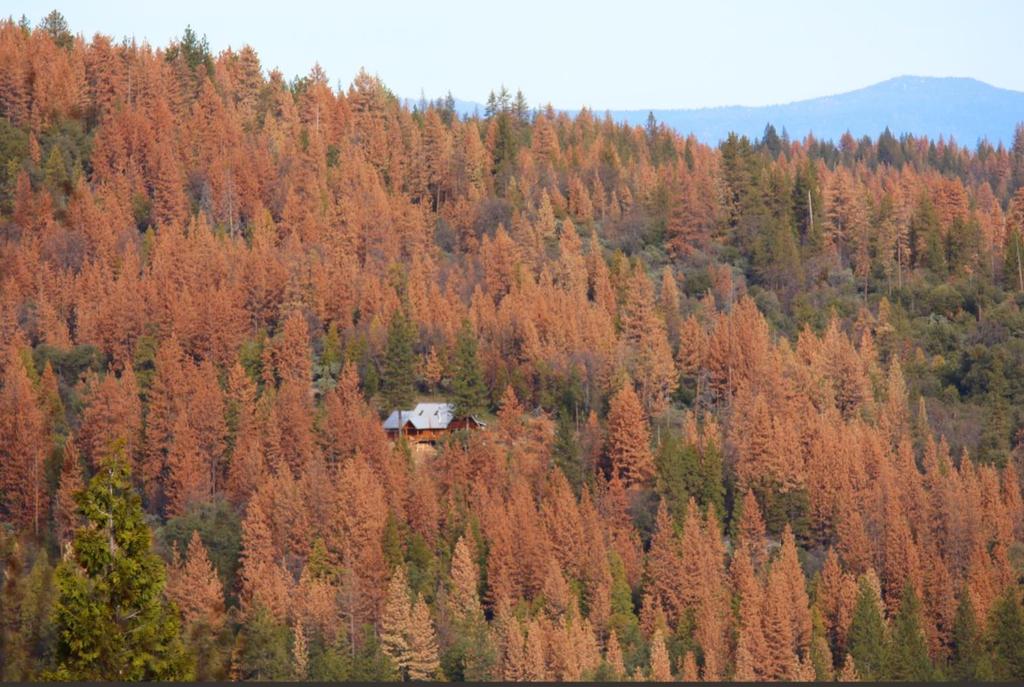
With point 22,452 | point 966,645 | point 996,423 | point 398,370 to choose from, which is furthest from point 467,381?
point 966,645

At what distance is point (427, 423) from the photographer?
97312 mm

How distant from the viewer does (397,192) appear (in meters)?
133

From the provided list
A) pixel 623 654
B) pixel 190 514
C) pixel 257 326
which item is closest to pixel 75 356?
pixel 257 326

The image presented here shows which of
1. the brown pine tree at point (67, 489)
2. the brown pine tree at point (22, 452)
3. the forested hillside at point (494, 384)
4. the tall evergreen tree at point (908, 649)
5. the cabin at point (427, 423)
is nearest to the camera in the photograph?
the tall evergreen tree at point (908, 649)

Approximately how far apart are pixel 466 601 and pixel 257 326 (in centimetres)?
3732

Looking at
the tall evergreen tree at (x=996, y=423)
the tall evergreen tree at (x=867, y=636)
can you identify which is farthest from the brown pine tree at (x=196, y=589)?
the tall evergreen tree at (x=996, y=423)

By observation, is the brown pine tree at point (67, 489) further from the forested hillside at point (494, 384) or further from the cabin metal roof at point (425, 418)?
the cabin metal roof at point (425, 418)

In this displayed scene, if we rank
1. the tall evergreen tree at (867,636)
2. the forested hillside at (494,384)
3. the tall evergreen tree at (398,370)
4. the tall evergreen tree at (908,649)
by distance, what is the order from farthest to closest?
the tall evergreen tree at (398,370) < the forested hillside at (494,384) < the tall evergreen tree at (867,636) < the tall evergreen tree at (908,649)

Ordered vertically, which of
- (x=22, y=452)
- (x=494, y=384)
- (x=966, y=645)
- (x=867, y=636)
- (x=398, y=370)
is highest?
(x=398, y=370)

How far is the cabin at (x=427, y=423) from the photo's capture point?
9675 centimetres

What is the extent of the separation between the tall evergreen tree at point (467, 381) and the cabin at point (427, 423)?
1.97 feet

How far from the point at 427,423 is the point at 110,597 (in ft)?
224

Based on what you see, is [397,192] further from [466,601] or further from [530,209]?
[466,601]

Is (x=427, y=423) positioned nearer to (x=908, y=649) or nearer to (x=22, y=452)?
(x=22, y=452)
